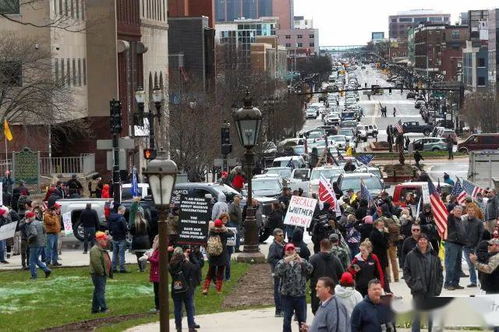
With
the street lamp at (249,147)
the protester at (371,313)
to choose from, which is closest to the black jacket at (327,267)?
the protester at (371,313)

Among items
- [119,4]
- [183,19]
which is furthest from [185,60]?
[119,4]

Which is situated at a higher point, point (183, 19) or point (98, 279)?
point (183, 19)

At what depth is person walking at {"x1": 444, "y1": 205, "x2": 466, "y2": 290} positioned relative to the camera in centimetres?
2697

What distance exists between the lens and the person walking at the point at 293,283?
20.9m

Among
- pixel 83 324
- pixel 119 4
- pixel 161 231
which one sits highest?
pixel 119 4

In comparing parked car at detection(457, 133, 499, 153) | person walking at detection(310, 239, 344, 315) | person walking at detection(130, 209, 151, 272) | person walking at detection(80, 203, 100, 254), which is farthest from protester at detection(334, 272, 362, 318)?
parked car at detection(457, 133, 499, 153)

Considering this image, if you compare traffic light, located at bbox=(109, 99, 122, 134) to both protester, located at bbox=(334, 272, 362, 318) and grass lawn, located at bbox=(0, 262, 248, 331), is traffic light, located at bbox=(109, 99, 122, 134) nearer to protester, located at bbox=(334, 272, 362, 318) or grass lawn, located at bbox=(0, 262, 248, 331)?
grass lawn, located at bbox=(0, 262, 248, 331)

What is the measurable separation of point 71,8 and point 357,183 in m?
25.6

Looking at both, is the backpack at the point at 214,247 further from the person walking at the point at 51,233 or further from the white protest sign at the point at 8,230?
the white protest sign at the point at 8,230

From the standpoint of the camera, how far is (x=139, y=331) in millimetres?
22750

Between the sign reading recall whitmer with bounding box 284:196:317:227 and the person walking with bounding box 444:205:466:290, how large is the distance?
13.4ft

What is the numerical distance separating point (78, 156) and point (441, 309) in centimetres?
5377

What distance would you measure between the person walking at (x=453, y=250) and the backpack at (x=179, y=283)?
21.9 ft

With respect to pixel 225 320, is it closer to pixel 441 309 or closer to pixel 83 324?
pixel 83 324
